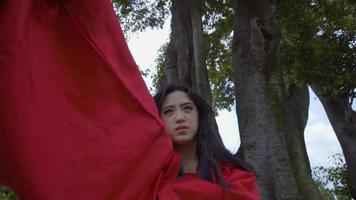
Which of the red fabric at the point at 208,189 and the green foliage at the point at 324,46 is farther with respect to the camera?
the green foliage at the point at 324,46

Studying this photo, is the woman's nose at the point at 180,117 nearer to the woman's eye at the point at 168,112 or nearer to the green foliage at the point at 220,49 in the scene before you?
the woman's eye at the point at 168,112

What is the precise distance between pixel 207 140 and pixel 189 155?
11cm

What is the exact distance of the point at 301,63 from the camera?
8633 millimetres

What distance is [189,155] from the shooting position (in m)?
2.32

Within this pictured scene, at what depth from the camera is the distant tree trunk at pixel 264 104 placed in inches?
215

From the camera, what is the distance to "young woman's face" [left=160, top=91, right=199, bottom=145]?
89.5 inches

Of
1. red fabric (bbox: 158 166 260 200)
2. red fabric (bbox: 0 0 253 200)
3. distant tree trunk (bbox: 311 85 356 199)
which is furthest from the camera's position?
distant tree trunk (bbox: 311 85 356 199)

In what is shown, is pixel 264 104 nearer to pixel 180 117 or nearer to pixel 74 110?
pixel 180 117

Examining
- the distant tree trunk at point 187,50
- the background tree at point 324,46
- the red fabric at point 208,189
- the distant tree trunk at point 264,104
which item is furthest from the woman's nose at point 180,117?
the background tree at point 324,46

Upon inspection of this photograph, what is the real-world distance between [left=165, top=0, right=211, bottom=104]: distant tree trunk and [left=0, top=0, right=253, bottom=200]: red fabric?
4.36 metres

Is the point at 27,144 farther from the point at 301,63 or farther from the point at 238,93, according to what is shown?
the point at 301,63

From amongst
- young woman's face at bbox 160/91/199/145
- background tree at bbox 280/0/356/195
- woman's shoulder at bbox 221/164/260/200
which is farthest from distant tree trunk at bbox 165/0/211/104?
woman's shoulder at bbox 221/164/260/200

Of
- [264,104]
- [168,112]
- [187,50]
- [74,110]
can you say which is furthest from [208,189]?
[187,50]

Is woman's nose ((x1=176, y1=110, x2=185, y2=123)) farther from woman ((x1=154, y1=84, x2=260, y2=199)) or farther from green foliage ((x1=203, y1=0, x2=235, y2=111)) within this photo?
green foliage ((x1=203, y1=0, x2=235, y2=111))
